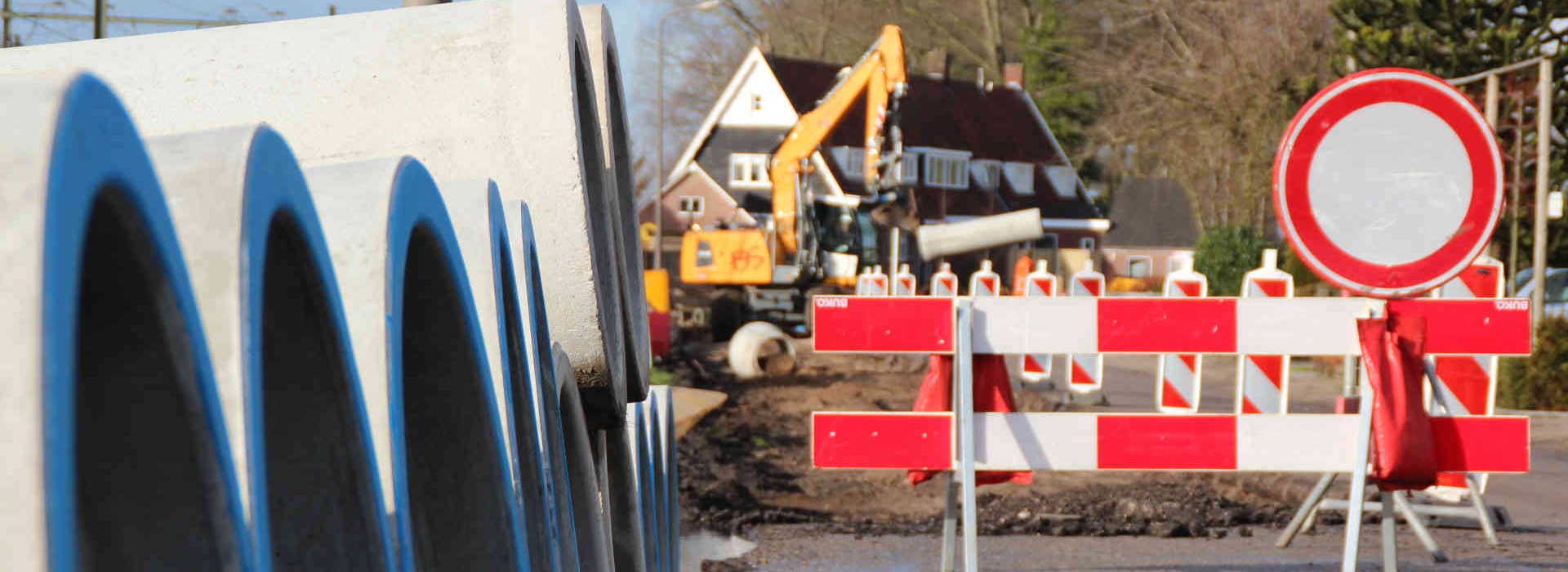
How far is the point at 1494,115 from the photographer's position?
19469 millimetres

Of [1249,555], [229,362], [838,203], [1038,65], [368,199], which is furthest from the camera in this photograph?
[1038,65]

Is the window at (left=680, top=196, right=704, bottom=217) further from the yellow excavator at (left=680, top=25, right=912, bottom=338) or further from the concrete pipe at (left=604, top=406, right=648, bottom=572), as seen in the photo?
the concrete pipe at (left=604, top=406, right=648, bottom=572)

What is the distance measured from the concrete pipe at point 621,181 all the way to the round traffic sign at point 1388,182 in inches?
87.4

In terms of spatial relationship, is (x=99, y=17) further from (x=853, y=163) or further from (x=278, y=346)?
(x=853, y=163)

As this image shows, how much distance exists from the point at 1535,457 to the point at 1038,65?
43.7 metres

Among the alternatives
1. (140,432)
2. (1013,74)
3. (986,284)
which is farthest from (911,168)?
(140,432)

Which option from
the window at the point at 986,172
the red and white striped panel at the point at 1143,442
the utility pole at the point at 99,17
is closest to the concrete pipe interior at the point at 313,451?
the red and white striped panel at the point at 1143,442

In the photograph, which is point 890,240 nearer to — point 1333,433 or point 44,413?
point 1333,433

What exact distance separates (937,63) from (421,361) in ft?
171

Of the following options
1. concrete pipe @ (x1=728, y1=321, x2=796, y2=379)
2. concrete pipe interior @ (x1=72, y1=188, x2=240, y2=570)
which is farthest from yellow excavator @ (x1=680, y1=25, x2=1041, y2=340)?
concrete pipe interior @ (x1=72, y1=188, x2=240, y2=570)

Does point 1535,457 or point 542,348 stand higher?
point 542,348

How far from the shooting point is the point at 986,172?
5728cm

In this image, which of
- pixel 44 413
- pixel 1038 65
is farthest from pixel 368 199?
pixel 1038 65

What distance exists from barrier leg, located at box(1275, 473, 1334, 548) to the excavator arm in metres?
19.7
